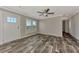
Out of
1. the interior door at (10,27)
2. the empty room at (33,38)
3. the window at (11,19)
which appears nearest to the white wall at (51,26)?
the empty room at (33,38)

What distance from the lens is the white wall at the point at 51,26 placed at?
1091cm

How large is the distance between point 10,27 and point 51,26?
19.7 feet

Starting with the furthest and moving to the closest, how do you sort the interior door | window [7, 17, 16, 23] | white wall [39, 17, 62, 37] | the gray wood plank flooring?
white wall [39, 17, 62, 37]
window [7, 17, 16, 23]
the interior door
the gray wood plank flooring

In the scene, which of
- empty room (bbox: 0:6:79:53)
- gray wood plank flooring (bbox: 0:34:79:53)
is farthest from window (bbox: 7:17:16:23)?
gray wood plank flooring (bbox: 0:34:79:53)

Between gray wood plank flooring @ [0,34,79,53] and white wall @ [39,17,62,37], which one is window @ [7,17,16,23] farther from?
white wall @ [39,17,62,37]

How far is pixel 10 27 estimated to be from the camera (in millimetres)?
7656

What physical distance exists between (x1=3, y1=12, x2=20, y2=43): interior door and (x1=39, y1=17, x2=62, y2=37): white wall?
441 centimetres

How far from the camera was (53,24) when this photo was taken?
1198 centimetres

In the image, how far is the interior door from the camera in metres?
7.00

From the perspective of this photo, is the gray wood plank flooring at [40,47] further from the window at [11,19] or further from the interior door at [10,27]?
the window at [11,19]

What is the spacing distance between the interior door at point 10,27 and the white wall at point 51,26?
14.5ft
